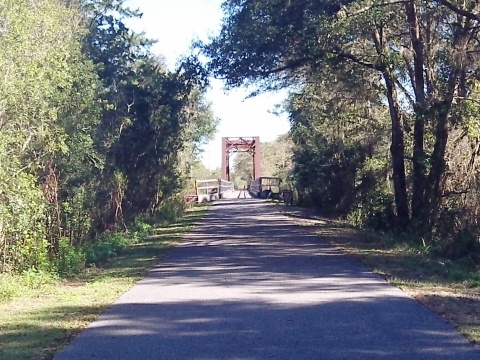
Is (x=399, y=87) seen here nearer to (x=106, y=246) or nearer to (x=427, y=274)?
(x=106, y=246)

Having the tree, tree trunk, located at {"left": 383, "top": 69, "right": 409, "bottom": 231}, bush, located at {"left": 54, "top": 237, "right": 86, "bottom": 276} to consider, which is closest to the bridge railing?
tree trunk, located at {"left": 383, "top": 69, "right": 409, "bottom": 231}

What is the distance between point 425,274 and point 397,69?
1140 centimetres

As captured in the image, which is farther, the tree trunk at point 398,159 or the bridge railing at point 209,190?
the bridge railing at point 209,190

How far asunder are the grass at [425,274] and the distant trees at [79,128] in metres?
7.23

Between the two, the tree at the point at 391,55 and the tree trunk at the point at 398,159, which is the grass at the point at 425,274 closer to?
the tree trunk at the point at 398,159

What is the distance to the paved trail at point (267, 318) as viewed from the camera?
8820mm

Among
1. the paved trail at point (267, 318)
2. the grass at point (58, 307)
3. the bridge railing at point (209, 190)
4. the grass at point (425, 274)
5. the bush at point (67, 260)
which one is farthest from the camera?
the bridge railing at point (209, 190)

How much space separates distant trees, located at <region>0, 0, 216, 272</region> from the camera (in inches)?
633

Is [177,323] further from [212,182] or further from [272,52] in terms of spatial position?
[212,182]

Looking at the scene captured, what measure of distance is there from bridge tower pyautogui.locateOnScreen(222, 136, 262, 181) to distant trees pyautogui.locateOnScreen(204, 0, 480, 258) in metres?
73.3

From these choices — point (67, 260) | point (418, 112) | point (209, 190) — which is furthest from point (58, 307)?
point (209, 190)

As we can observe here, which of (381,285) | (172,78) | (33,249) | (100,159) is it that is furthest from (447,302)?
(172,78)

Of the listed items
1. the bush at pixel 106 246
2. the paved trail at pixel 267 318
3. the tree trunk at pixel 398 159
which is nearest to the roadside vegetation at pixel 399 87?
the tree trunk at pixel 398 159

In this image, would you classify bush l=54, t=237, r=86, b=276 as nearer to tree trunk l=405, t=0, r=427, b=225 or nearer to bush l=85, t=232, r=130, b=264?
bush l=85, t=232, r=130, b=264
